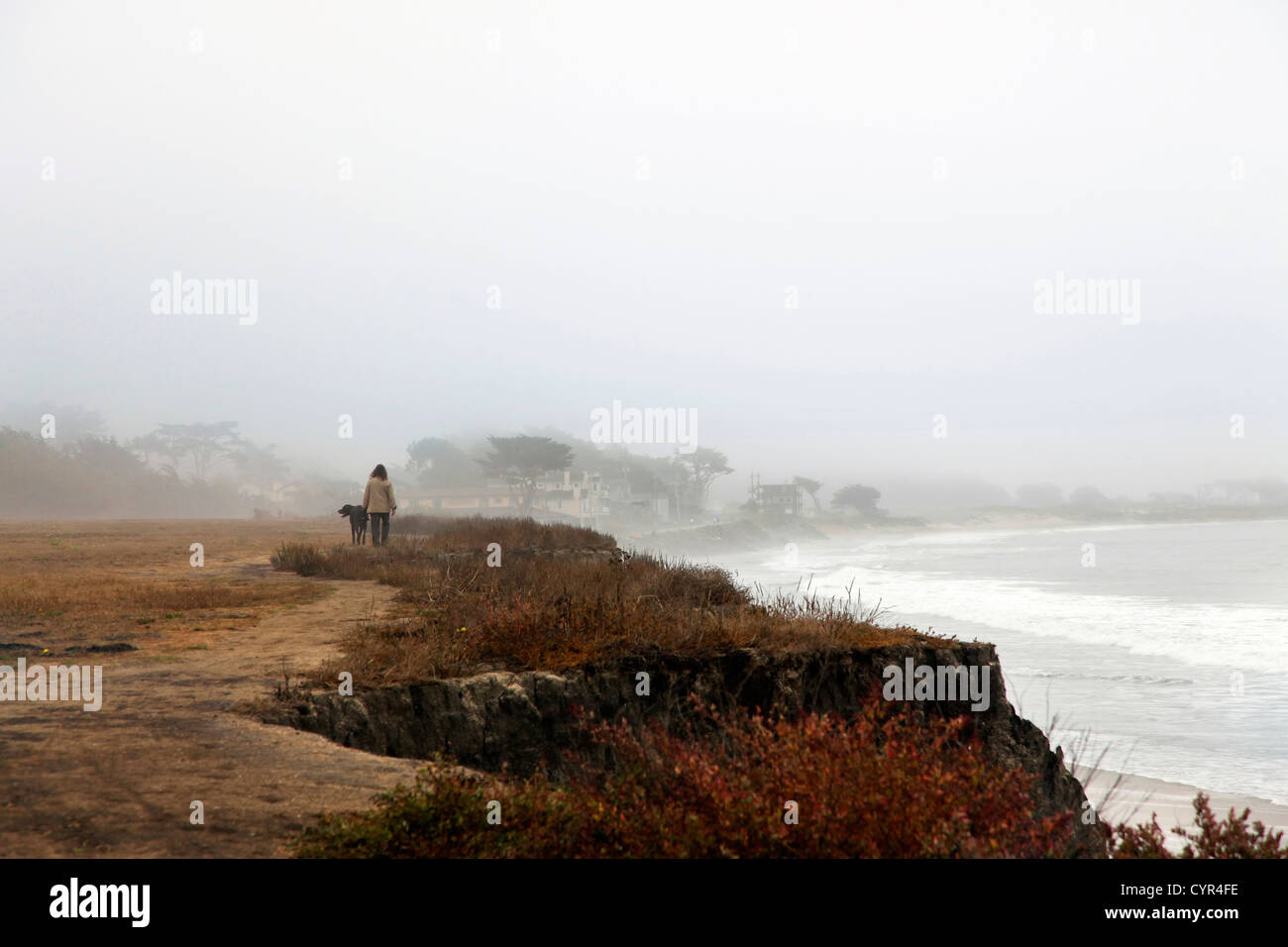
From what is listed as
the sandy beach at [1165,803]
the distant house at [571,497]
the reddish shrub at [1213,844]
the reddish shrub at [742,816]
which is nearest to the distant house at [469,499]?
the distant house at [571,497]

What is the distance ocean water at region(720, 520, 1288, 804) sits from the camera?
14.8m

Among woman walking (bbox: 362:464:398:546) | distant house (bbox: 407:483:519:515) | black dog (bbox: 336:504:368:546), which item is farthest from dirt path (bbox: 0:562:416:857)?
distant house (bbox: 407:483:519:515)

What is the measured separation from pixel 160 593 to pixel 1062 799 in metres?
12.1

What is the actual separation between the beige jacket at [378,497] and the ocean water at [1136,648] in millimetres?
10371

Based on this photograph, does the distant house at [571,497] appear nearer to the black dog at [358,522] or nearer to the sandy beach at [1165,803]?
the black dog at [358,522]

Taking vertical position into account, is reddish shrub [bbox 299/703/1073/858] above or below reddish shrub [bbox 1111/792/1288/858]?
above

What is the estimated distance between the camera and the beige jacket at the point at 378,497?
21.2m

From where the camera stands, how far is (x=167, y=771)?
5.23 m

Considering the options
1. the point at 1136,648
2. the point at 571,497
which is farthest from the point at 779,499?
the point at 1136,648

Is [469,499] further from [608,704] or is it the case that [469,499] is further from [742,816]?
[742,816]

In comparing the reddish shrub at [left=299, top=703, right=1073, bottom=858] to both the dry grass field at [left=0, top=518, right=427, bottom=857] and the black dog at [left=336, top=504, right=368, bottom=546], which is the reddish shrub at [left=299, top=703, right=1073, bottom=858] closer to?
the dry grass field at [left=0, top=518, right=427, bottom=857]

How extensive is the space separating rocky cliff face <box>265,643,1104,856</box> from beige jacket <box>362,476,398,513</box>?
14.1 metres
